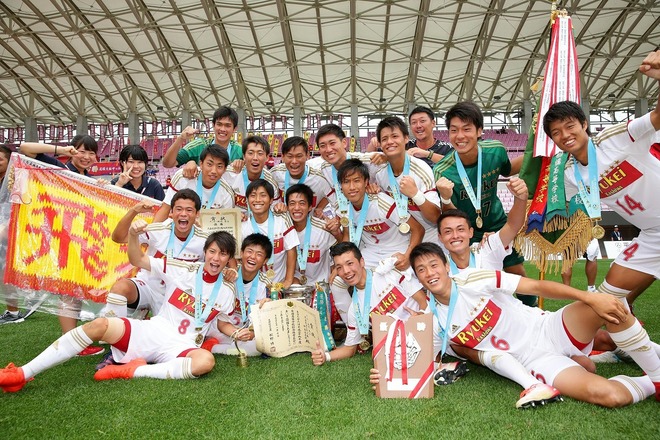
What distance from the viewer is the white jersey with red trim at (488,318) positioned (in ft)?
9.58

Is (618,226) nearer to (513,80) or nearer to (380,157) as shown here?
(513,80)

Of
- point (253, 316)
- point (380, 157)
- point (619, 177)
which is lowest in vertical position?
point (253, 316)

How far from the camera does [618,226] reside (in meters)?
19.8

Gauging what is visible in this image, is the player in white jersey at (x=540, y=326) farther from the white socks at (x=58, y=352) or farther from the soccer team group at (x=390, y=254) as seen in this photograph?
the white socks at (x=58, y=352)

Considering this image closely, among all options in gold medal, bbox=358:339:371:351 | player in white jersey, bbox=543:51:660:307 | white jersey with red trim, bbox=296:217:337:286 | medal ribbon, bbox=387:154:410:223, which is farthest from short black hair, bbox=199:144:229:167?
player in white jersey, bbox=543:51:660:307

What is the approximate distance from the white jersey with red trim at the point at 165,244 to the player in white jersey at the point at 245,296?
1.34 feet

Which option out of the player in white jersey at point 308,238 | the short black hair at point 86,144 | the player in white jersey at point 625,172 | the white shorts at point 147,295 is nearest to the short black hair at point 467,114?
the player in white jersey at point 625,172

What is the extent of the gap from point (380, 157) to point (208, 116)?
2542cm

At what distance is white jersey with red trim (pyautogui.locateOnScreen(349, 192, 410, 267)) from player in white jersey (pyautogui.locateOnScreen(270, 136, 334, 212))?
640mm

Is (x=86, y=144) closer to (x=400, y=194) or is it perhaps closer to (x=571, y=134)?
(x=400, y=194)

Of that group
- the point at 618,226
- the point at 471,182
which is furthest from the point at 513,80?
the point at 471,182

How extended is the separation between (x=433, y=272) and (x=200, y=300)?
1.72 m

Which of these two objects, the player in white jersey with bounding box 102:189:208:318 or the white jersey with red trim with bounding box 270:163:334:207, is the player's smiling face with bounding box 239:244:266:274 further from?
the white jersey with red trim with bounding box 270:163:334:207

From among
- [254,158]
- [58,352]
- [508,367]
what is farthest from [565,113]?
[58,352]
